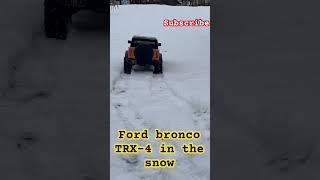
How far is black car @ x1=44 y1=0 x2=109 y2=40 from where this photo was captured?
3.64 m

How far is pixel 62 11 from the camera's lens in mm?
3650

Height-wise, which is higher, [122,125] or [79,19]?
[79,19]

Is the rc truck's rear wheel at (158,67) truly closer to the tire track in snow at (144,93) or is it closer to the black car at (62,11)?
the tire track in snow at (144,93)

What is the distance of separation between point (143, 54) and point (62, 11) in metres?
0.66

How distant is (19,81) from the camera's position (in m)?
3.63

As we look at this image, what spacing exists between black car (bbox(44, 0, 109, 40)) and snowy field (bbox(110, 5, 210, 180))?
5.7 inches

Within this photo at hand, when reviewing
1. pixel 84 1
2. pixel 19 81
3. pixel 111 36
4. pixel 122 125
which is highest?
pixel 84 1

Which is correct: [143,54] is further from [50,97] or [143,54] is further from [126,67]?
[50,97]

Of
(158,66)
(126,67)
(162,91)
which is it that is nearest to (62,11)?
(126,67)

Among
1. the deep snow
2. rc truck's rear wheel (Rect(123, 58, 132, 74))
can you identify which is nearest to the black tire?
rc truck's rear wheel (Rect(123, 58, 132, 74))

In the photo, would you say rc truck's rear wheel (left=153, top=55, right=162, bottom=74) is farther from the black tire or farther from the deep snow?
the deep snow
